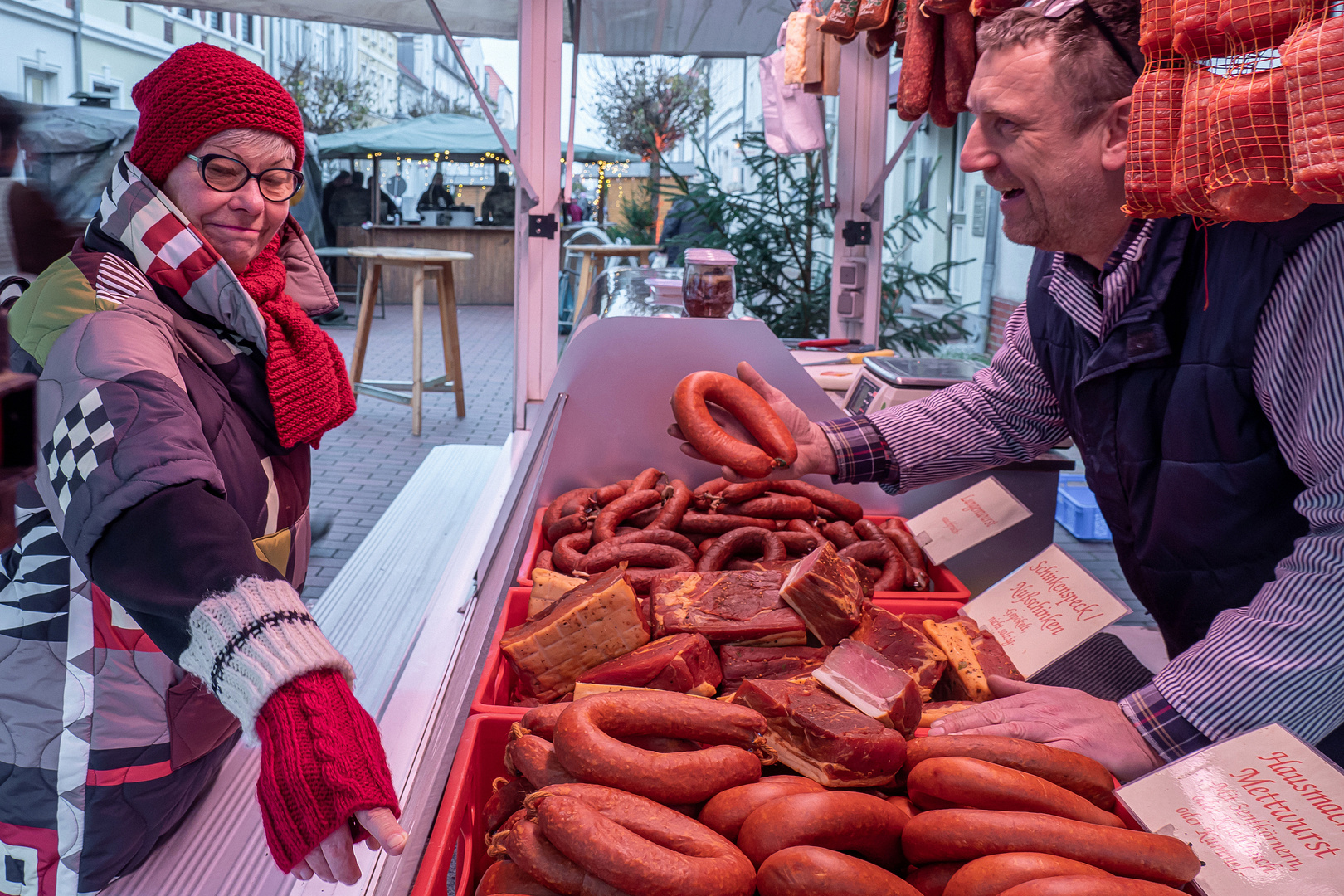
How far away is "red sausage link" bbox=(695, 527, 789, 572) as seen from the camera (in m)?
2.25

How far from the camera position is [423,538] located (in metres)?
3.82

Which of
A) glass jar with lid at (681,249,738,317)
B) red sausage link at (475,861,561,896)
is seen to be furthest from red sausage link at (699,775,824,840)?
glass jar with lid at (681,249,738,317)

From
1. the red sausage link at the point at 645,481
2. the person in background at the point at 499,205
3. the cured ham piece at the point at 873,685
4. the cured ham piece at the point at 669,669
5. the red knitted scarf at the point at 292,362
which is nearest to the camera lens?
the cured ham piece at the point at 873,685

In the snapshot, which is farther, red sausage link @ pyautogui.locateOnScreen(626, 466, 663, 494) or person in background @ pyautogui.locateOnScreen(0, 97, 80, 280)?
red sausage link @ pyautogui.locateOnScreen(626, 466, 663, 494)

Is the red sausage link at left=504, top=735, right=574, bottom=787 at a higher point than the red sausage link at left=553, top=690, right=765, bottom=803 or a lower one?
lower

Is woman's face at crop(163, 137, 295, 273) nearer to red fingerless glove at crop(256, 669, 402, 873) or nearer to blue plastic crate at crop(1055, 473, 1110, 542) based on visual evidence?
red fingerless glove at crop(256, 669, 402, 873)

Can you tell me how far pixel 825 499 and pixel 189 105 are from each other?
1.82m

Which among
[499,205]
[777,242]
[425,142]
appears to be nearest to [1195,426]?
[777,242]

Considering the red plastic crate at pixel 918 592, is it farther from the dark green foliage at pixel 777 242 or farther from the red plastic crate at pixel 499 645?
the dark green foliage at pixel 777 242

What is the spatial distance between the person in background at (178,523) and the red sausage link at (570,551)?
0.59m

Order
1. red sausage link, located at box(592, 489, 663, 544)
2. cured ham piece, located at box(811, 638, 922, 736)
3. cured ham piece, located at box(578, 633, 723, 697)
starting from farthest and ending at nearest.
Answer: red sausage link, located at box(592, 489, 663, 544) → cured ham piece, located at box(578, 633, 723, 697) → cured ham piece, located at box(811, 638, 922, 736)

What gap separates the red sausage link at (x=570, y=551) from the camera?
2.21 metres

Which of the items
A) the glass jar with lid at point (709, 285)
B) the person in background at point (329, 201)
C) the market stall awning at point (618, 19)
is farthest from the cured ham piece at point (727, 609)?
the person in background at point (329, 201)

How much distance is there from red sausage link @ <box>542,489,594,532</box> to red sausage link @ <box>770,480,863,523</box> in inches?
21.6
